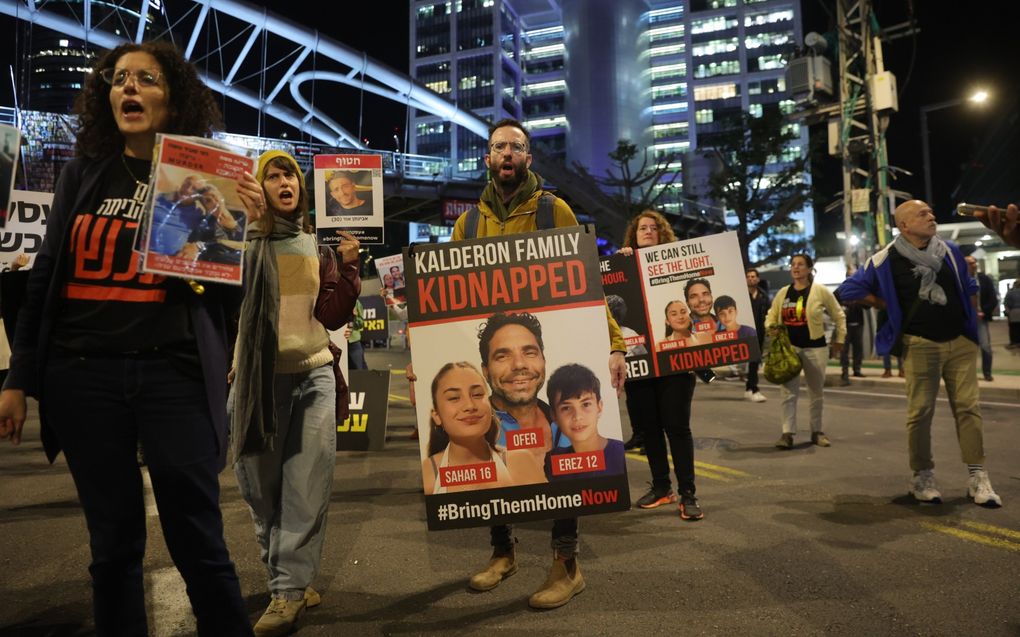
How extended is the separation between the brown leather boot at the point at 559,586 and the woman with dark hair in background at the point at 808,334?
15.3 ft

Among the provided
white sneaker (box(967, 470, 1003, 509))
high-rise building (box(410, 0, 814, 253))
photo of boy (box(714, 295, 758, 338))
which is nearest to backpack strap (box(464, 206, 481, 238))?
photo of boy (box(714, 295, 758, 338))

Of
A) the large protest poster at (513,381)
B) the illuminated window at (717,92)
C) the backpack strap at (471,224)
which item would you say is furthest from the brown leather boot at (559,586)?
the illuminated window at (717,92)

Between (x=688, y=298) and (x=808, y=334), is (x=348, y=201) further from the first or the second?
(x=808, y=334)

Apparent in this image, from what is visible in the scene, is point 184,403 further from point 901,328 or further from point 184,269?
point 901,328

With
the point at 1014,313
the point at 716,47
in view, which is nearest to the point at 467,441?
the point at 1014,313

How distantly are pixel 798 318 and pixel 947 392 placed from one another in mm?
2555

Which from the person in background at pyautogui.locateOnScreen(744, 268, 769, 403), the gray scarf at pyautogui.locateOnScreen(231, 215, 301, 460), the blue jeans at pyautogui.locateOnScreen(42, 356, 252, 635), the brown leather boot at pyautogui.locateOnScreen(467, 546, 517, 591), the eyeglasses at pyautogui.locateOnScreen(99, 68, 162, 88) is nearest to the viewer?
the blue jeans at pyautogui.locateOnScreen(42, 356, 252, 635)

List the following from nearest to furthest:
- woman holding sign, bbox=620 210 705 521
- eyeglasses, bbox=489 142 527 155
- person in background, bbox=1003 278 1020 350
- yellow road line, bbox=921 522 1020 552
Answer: eyeglasses, bbox=489 142 527 155 < yellow road line, bbox=921 522 1020 552 < woman holding sign, bbox=620 210 705 521 < person in background, bbox=1003 278 1020 350

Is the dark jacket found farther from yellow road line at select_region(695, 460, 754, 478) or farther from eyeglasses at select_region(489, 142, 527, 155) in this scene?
yellow road line at select_region(695, 460, 754, 478)

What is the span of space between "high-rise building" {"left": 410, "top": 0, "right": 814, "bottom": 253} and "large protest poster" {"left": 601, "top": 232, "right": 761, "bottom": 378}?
98.4m

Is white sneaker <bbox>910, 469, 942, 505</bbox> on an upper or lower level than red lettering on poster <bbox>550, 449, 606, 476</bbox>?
lower

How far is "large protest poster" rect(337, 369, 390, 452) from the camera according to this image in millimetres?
6980

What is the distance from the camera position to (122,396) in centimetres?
209

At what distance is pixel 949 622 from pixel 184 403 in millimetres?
3193
